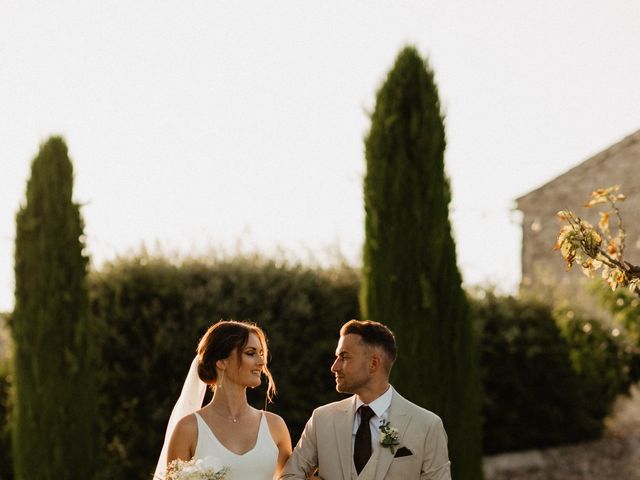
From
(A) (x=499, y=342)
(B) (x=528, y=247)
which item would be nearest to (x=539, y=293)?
(A) (x=499, y=342)

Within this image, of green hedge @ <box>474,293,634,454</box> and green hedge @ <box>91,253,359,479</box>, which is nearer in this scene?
green hedge @ <box>91,253,359,479</box>

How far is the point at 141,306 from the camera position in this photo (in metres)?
12.0

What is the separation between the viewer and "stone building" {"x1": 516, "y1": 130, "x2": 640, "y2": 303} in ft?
62.8

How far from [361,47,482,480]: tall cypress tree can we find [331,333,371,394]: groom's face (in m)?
5.90

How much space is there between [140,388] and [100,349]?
584mm

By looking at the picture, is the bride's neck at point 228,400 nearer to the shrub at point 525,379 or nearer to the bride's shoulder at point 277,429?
the bride's shoulder at point 277,429

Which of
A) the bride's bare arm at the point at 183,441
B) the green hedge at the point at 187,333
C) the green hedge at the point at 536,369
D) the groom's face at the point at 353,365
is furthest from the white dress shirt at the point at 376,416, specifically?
the green hedge at the point at 536,369

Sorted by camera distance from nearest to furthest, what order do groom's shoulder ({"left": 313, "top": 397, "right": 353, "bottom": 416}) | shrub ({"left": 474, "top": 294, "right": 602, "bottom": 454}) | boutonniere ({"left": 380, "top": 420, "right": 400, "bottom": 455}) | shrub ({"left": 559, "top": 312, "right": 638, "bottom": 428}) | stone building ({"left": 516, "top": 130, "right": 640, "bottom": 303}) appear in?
boutonniere ({"left": 380, "top": 420, "right": 400, "bottom": 455})
groom's shoulder ({"left": 313, "top": 397, "right": 353, "bottom": 416})
shrub ({"left": 474, "top": 294, "right": 602, "bottom": 454})
shrub ({"left": 559, "top": 312, "right": 638, "bottom": 428})
stone building ({"left": 516, "top": 130, "right": 640, "bottom": 303})

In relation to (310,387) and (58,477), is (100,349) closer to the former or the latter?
(58,477)

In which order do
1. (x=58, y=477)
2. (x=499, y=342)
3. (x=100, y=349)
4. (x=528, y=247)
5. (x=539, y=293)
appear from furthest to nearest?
1. (x=528, y=247)
2. (x=539, y=293)
3. (x=499, y=342)
4. (x=100, y=349)
5. (x=58, y=477)

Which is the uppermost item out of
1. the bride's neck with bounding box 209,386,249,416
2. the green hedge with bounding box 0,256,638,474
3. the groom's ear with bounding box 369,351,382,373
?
the green hedge with bounding box 0,256,638,474

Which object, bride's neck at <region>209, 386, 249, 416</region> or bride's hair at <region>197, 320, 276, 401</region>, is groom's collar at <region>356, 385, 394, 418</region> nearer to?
bride's hair at <region>197, 320, 276, 401</region>

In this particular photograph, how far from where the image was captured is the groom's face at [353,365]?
509cm

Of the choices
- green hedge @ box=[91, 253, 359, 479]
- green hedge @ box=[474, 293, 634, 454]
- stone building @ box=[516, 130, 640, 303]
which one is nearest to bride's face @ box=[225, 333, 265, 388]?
green hedge @ box=[91, 253, 359, 479]
